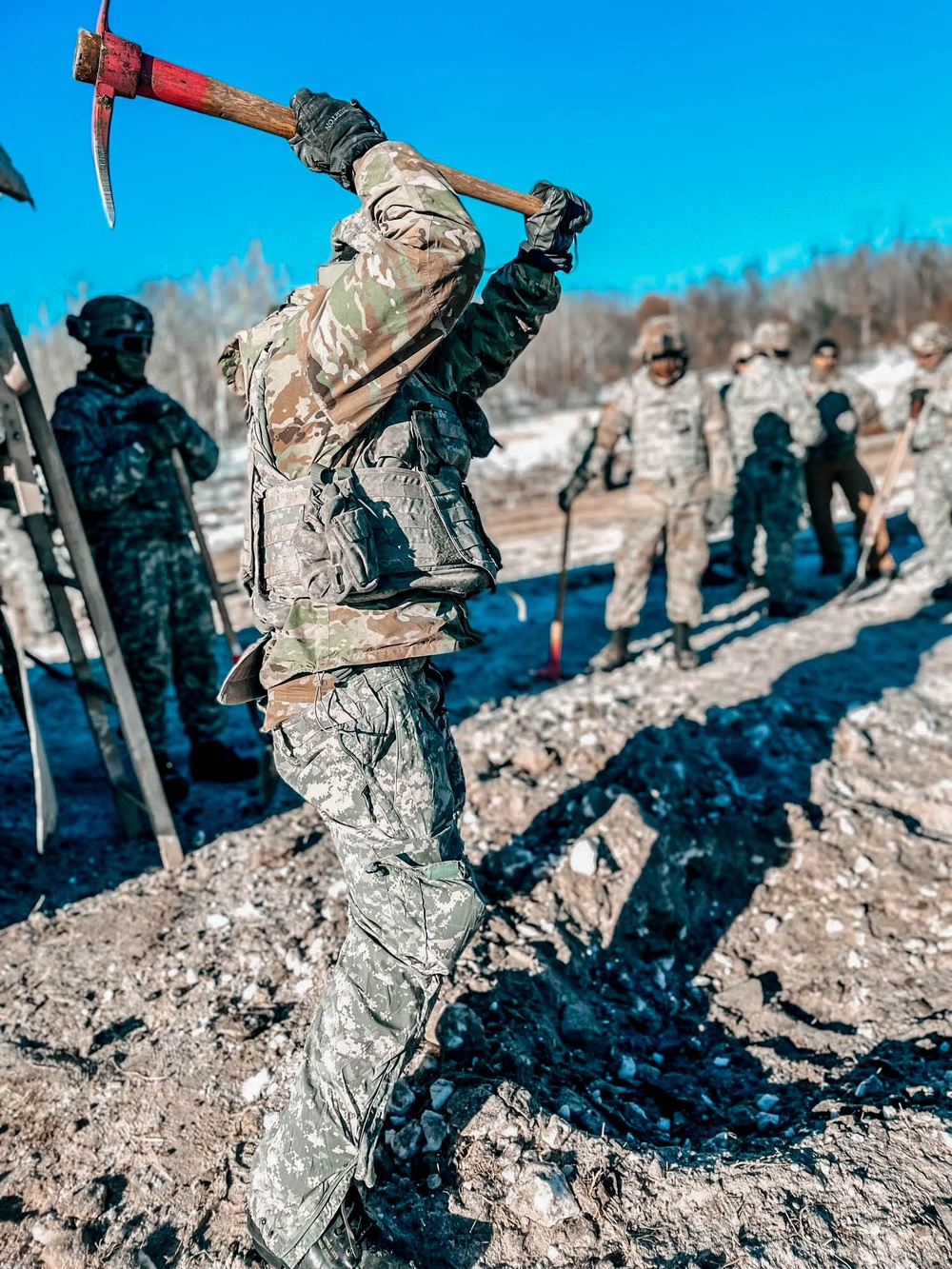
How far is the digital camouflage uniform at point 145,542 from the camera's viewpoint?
4.24m

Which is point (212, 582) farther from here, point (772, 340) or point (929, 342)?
point (929, 342)

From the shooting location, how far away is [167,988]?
3021 millimetres

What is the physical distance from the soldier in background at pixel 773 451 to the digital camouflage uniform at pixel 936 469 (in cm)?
91

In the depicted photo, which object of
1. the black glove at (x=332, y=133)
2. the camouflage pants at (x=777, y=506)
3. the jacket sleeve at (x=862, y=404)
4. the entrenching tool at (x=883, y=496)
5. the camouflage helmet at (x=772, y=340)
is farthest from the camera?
the jacket sleeve at (x=862, y=404)

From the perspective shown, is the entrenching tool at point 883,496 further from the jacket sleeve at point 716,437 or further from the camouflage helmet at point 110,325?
the camouflage helmet at point 110,325

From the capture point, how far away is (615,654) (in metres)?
6.32

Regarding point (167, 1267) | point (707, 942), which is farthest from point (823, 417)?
point (167, 1267)

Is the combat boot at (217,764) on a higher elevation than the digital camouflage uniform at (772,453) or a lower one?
lower

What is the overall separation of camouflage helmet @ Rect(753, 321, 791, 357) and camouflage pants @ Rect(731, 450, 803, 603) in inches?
45.9

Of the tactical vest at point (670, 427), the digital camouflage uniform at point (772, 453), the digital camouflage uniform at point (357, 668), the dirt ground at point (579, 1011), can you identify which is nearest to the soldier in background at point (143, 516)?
→ the dirt ground at point (579, 1011)

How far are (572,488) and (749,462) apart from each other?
230 centimetres

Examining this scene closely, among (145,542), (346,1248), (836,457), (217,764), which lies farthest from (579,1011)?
(836,457)

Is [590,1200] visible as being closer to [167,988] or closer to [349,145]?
[167,988]

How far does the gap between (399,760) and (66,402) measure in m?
3.28
